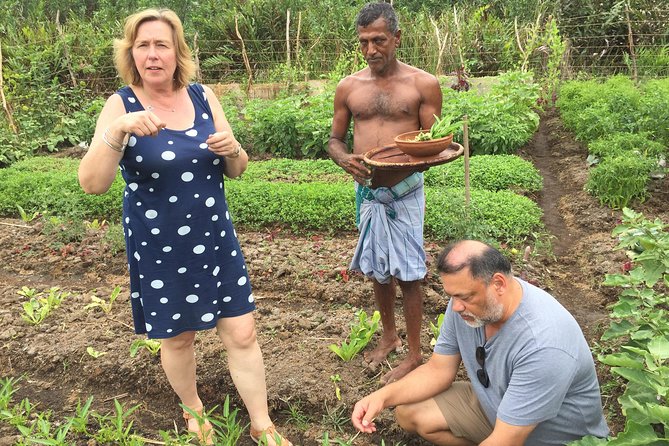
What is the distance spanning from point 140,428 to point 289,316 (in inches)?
55.7

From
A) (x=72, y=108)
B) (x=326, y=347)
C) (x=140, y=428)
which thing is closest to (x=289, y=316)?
(x=326, y=347)

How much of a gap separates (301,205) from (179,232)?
376cm

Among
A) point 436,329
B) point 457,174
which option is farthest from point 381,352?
→ point 457,174

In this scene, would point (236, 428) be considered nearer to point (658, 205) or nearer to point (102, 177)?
point (102, 177)

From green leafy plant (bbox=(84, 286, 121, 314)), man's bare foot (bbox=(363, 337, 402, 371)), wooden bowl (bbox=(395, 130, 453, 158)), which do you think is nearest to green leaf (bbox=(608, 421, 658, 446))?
wooden bowl (bbox=(395, 130, 453, 158))

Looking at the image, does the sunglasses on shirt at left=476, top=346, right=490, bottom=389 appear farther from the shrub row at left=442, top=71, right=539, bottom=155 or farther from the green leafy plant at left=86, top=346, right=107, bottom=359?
the shrub row at left=442, top=71, right=539, bottom=155

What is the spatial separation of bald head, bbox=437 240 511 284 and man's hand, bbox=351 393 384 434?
0.73 m

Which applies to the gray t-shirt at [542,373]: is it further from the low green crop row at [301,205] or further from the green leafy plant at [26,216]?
the green leafy plant at [26,216]

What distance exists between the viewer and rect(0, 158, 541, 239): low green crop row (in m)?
5.93

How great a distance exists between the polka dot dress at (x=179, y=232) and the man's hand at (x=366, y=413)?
0.73 metres

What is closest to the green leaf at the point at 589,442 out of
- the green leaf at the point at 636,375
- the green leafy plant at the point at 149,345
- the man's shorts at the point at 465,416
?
the green leaf at the point at 636,375

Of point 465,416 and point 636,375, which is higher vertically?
point 636,375

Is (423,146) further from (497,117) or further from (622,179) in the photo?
(497,117)

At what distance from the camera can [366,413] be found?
2.91 metres
